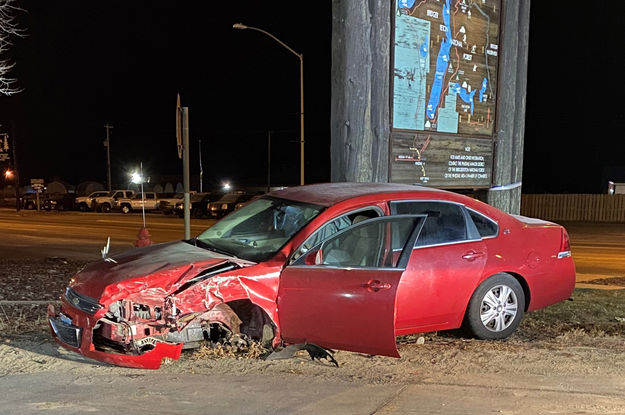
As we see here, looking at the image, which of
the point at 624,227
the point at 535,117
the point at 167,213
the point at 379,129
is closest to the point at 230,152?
the point at 535,117

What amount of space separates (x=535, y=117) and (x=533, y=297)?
6914 centimetres

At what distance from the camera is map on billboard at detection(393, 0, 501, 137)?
23.0 feet

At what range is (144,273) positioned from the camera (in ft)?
14.8

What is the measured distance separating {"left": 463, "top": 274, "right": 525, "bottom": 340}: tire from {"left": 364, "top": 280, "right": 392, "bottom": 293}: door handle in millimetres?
1304

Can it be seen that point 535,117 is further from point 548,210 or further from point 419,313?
point 419,313

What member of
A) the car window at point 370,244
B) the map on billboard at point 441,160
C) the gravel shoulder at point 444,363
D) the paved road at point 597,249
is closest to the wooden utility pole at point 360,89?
the map on billboard at point 441,160

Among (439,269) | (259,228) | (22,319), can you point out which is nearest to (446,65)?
(439,269)

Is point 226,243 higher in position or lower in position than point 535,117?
lower

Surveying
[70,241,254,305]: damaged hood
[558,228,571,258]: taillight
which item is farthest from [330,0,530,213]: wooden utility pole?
[70,241,254,305]: damaged hood

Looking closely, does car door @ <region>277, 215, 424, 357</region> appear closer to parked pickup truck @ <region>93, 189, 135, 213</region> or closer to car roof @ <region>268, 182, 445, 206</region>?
car roof @ <region>268, 182, 445, 206</region>

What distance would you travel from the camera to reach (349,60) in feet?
21.7

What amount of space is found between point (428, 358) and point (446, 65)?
4116 millimetres

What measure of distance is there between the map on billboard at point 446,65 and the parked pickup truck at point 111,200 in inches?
1400

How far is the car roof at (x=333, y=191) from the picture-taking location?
17.3ft
